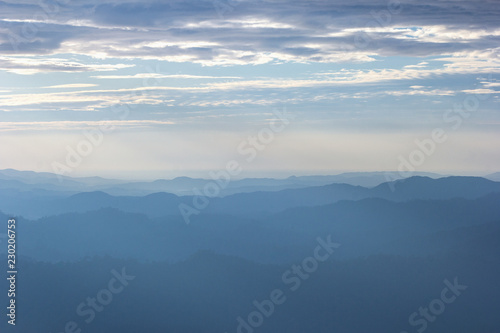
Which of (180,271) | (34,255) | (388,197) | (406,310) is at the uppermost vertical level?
(388,197)

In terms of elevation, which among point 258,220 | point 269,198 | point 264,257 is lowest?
point 264,257

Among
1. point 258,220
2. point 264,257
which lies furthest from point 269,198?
point 264,257

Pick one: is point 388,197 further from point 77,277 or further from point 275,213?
point 77,277

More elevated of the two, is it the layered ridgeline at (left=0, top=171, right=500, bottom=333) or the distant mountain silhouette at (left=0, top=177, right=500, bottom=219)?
the distant mountain silhouette at (left=0, top=177, right=500, bottom=219)

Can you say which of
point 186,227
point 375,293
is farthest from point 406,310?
point 186,227

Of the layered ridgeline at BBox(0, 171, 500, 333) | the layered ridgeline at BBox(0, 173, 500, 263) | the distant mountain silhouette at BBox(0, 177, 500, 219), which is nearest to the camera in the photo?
the layered ridgeline at BBox(0, 171, 500, 333)

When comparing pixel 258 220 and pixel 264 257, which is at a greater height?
pixel 258 220

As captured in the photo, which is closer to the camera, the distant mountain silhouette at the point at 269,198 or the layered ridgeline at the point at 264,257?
the layered ridgeline at the point at 264,257

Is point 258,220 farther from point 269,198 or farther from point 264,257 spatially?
point 264,257
